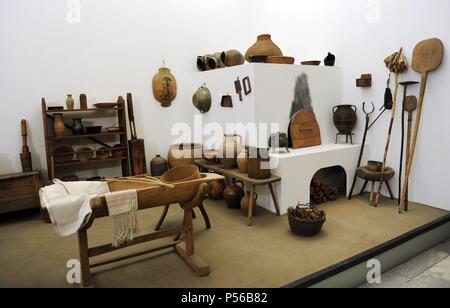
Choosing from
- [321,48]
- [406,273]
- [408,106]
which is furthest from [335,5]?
[406,273]

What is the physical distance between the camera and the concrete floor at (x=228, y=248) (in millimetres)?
2293

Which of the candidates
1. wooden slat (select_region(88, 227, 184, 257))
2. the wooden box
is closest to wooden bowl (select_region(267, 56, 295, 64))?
wooden slat (select_region(88, 227, 184, 257))

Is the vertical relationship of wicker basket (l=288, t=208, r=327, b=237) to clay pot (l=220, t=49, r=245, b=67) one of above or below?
below

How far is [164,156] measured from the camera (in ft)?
15.9

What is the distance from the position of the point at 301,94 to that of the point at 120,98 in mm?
2275

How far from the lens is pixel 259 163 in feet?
10.5

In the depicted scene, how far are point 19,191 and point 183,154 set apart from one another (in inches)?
75.6

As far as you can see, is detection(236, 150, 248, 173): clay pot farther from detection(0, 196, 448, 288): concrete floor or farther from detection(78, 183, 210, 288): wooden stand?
detection(78, 183, 210, 288): wooden stand

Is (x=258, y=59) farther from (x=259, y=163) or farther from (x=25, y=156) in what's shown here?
(x=25, y=156)

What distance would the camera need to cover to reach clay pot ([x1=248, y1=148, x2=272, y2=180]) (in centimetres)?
321

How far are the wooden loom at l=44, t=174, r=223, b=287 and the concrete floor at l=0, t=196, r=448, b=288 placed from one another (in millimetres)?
80

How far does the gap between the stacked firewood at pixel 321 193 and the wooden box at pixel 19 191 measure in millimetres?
3077

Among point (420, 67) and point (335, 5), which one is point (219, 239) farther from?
point (335, 5)

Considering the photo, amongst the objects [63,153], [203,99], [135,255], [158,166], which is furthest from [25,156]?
[203,99]
